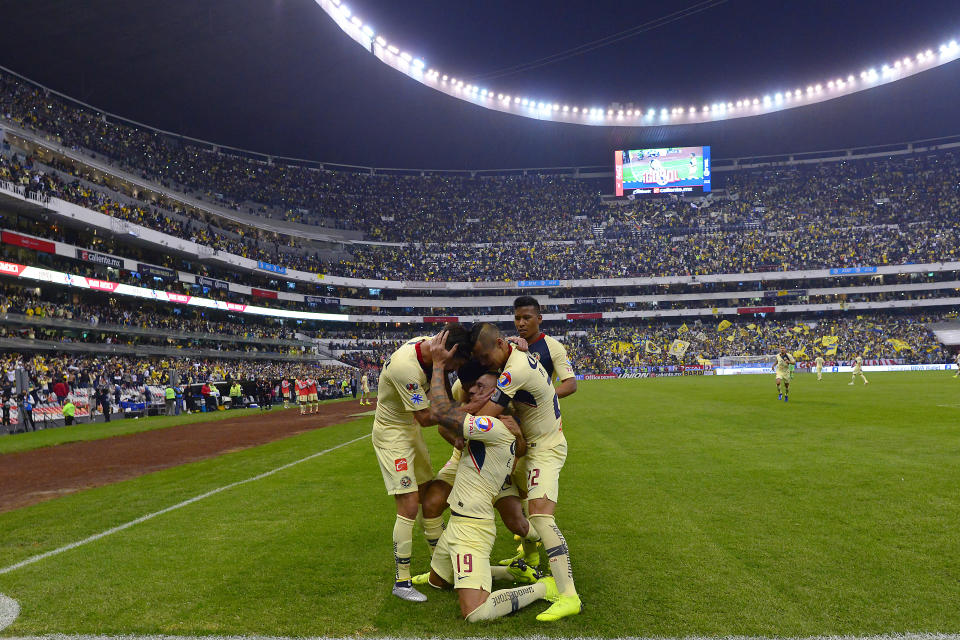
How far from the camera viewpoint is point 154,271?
143 feet

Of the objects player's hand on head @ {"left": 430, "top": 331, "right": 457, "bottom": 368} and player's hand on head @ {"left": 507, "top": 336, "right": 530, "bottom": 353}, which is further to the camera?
player's hand on head @ {"left": 507, "top": 336, "right": 530, "bottom": 353}

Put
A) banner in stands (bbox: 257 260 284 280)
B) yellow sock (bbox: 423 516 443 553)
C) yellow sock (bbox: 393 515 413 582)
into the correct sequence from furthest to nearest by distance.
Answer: banner in stands (bbox: 257 260 284 280)
yellow sock (bbox: 423 516 443 553)
yellow sock (bbox: 393 515 413 582)

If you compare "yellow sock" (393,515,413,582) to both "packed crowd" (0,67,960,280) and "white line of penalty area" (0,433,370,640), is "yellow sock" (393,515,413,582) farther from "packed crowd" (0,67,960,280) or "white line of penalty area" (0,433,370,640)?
"packed crowd" (0,67,960,280)

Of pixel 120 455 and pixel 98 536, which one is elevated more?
pixel 98 536

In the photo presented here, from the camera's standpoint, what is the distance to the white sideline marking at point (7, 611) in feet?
14.4

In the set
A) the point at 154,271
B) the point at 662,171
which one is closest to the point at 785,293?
the point at 662,171

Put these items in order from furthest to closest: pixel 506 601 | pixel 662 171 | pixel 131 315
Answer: pixel 662 171
pixel 131 315
pixel 506 601

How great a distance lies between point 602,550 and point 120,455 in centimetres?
1428

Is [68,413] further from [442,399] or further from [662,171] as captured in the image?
[662,171]

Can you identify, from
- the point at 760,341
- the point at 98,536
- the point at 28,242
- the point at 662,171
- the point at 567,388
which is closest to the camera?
the point at 567,388

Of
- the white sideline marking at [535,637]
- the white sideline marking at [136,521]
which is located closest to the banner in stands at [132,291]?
the white sideline marking at [136,521]

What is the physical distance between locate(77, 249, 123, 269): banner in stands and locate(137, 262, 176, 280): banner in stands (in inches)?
74.5

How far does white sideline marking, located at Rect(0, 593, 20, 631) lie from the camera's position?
4389 mm

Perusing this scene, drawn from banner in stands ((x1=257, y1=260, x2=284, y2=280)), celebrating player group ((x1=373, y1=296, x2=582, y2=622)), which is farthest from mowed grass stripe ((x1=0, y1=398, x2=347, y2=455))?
banner in stands ((x1=257, y1=260, x2=284, y2=280))
